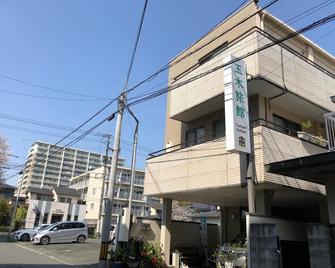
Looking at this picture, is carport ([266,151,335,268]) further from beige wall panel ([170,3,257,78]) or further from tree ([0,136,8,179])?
tree ([0,136,8,179])

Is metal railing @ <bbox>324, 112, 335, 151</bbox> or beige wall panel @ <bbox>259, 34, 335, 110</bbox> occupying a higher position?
beige wall panel @ <bbox>259, 34, 335, 110</bbox>

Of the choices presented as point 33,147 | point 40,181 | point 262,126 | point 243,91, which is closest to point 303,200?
point 262,126

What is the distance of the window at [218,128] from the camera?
1450 cm

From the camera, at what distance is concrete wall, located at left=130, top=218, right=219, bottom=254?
52.0ft

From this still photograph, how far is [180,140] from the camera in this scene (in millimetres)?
17297

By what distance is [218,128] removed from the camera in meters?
14.8

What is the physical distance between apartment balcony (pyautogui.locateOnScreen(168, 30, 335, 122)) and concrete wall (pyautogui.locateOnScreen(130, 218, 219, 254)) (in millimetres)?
5402

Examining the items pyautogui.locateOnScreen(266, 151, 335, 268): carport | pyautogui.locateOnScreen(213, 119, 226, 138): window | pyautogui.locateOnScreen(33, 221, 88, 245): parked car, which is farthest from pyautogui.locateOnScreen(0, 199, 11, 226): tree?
pyautogui.locateOnScreen(266, 151, 335, 268): carport

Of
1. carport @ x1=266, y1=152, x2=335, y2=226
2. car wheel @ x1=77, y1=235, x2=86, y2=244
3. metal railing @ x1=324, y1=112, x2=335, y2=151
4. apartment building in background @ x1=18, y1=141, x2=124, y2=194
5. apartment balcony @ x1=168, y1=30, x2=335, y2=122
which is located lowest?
car wheel @ x1=77, y1=235, x2=86, y2=244

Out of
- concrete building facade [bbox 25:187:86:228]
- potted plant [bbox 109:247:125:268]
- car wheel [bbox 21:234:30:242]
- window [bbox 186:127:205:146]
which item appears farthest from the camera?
concrete building facade [bbox 25:187:86:228]

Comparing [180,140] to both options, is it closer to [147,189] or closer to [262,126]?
[147,189]

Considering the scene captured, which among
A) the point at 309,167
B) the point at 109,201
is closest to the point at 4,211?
the point at 109,201

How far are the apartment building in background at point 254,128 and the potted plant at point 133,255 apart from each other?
4.26ft

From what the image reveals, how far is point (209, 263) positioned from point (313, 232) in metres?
8.97
